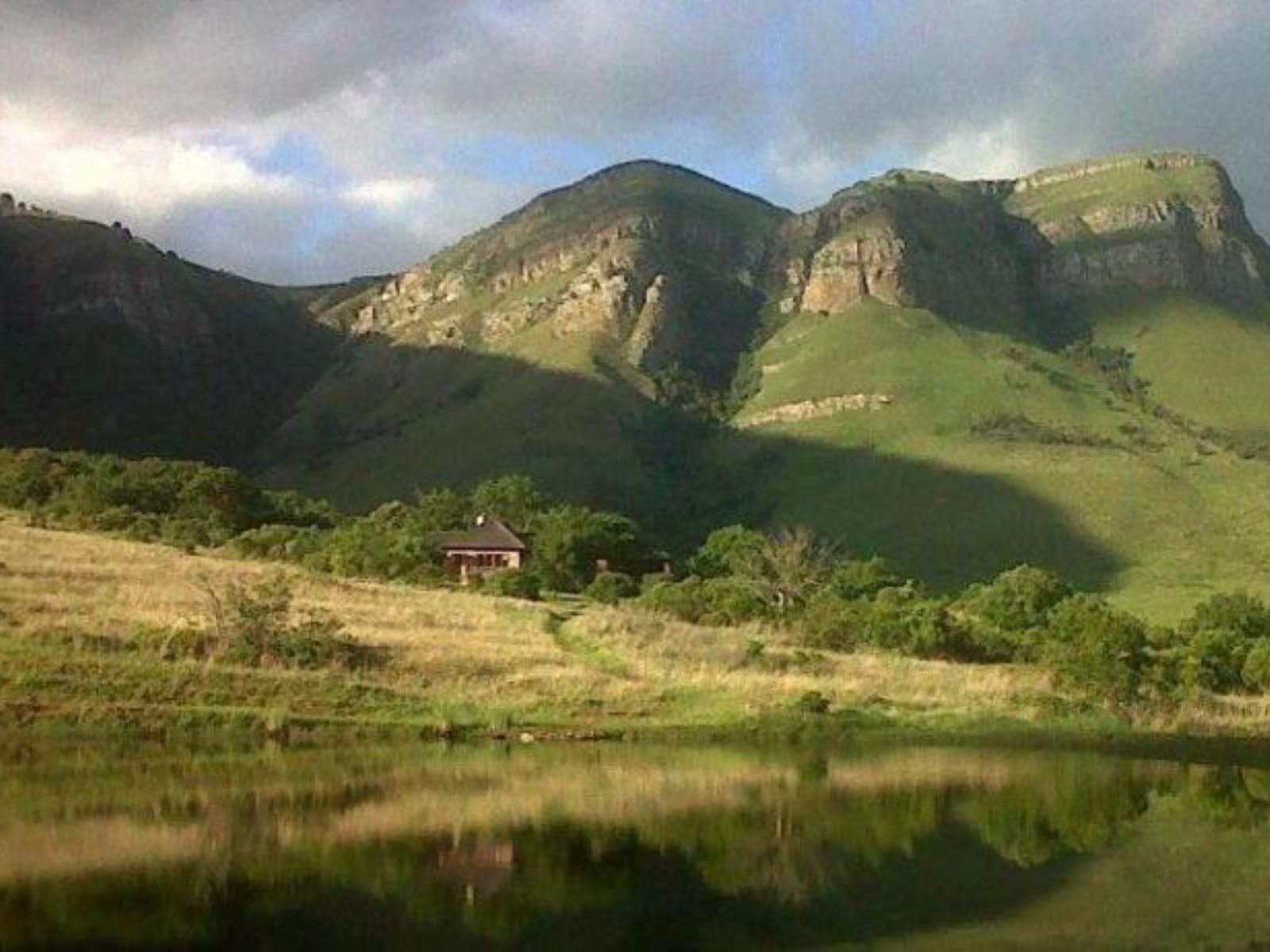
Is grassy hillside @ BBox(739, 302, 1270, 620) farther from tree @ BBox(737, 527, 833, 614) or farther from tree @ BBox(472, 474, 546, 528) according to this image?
tree @ BBox(472, 474, 546, 528)

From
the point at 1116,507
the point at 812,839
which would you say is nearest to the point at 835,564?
the point at 1116,507

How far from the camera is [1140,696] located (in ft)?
197

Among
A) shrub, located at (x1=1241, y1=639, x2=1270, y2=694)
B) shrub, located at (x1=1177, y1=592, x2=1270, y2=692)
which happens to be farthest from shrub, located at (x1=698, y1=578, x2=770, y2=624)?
shrub, located at (x1=1241, y1=639, x2=1270, y2=694)

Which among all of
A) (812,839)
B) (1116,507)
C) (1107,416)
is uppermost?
(1107,416)

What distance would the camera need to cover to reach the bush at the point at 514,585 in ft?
275

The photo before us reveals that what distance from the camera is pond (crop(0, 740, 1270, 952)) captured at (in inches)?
873

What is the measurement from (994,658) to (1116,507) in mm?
82834

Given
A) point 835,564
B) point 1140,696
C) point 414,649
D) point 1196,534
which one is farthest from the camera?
point 1196,534

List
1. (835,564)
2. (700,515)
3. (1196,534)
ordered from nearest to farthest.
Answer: (835,564), (1196,534), (700,515)

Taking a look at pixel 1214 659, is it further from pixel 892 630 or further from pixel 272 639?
pixel 272 639

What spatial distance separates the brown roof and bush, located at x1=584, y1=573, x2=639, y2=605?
1545cm

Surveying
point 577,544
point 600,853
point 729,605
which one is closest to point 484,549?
point 577,544

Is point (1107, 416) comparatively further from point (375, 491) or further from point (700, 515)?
point (375, 491)

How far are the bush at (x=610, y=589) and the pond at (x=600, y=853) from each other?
4143 cm
